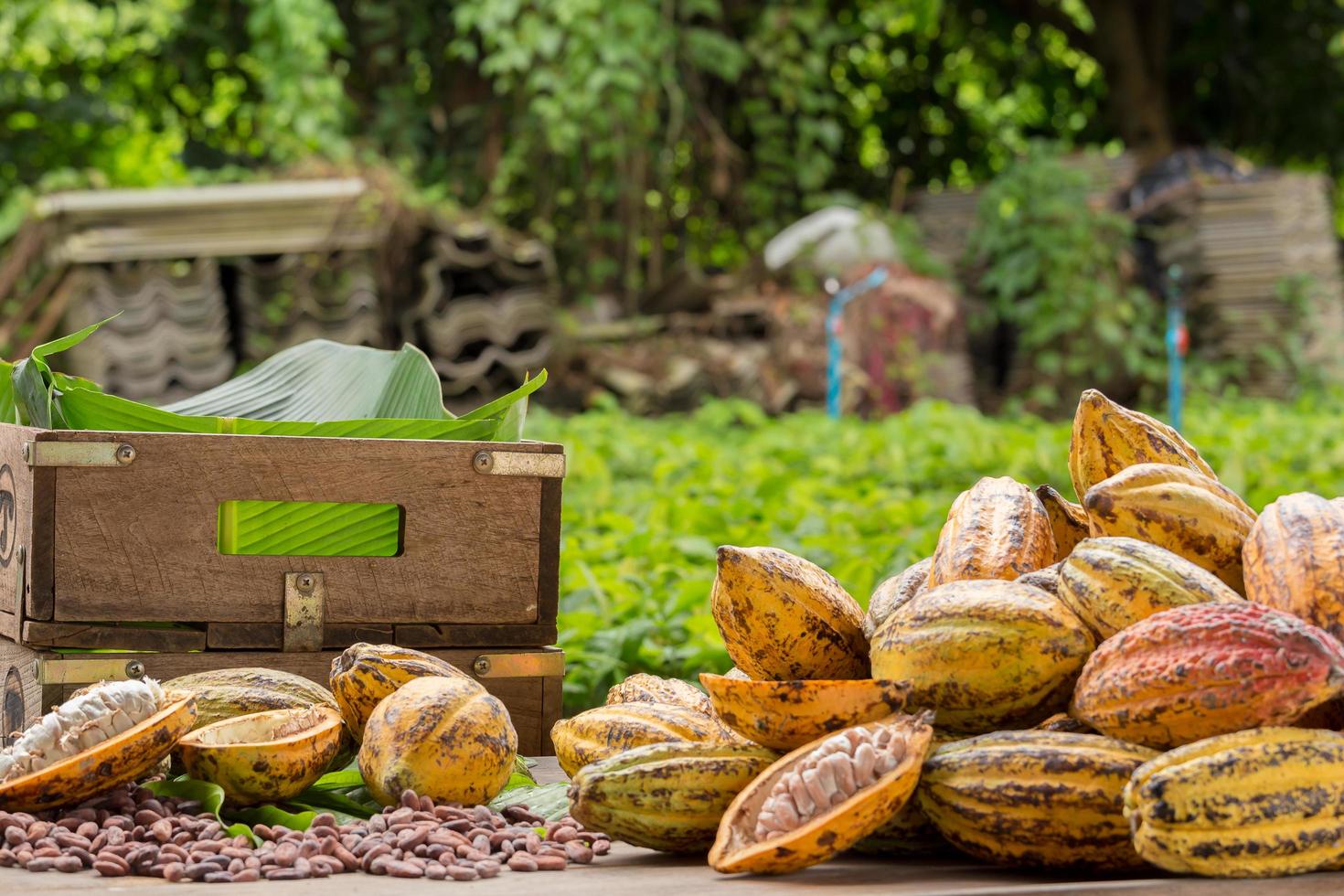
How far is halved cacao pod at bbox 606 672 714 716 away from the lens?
1.72 meters

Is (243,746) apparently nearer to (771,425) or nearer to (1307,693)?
(1307,693)


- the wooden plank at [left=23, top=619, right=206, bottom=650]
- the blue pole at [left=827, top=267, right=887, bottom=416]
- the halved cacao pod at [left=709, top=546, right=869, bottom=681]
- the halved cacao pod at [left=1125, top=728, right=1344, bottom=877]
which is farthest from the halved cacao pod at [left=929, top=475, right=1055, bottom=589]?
the blue pole at [left=827, top=267, right=887, bottom=416]

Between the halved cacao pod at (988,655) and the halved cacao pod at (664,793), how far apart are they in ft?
0.52

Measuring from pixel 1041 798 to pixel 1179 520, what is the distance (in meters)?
0.36

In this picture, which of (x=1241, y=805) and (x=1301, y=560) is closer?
(x=1241, y=805)

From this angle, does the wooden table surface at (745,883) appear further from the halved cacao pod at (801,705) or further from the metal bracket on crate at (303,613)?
the metal bracket on crate at (303,613)

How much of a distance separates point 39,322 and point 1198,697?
763 centimetres

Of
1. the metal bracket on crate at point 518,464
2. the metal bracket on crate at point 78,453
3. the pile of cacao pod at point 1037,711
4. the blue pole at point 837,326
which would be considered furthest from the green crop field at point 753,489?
→ the pile of cacao pod at point 1037,711

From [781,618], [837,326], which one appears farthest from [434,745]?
[837,326]

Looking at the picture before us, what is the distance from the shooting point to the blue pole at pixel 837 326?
827 centimetres

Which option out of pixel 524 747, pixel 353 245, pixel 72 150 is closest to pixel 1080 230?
pixel 353 245

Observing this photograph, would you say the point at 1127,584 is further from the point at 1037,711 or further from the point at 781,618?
the point at 781,618

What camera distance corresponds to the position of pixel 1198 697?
4.17 ft

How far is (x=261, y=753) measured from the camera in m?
1.52
